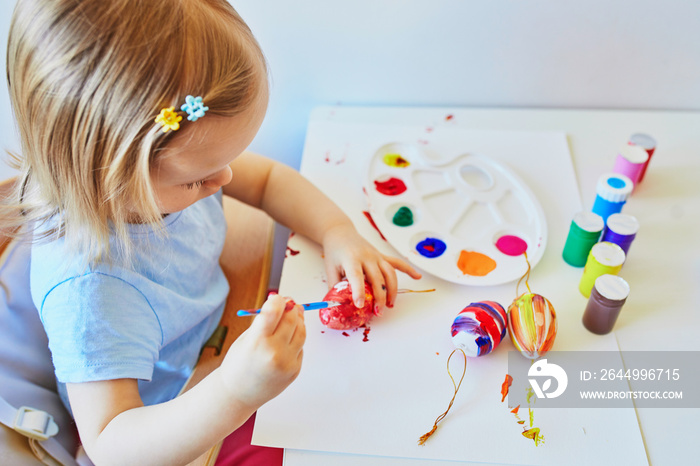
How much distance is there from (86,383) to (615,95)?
36.4 inches

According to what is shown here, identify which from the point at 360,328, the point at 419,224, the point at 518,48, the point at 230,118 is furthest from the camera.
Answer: the point at 518,48

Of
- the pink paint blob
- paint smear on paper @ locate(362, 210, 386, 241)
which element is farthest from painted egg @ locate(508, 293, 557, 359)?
paint smear on paper @ locate(362, 210, 386, 241)

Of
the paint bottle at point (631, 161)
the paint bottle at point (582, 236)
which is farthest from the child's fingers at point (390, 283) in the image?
the paint bottle at point (631, 161)

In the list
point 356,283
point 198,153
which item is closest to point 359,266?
point 356,283

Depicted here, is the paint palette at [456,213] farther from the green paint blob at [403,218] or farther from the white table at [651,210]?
the white table at [651,210]

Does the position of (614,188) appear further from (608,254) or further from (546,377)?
(546,377)

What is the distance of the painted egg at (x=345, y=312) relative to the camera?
0.63 m

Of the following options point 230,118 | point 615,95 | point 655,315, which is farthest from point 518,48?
point 230,118

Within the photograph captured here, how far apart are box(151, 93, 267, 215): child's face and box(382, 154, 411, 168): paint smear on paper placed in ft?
1.10

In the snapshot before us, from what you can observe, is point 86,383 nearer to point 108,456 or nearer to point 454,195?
point 108,456

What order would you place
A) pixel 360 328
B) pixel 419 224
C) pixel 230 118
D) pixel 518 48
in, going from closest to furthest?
pixel 230 118
pixel 360 328
pixel 419 224
pixel 518 48

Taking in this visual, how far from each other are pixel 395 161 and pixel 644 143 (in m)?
0.38

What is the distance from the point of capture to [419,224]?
2.49 ft

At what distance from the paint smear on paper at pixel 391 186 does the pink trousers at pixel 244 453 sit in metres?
0.38
